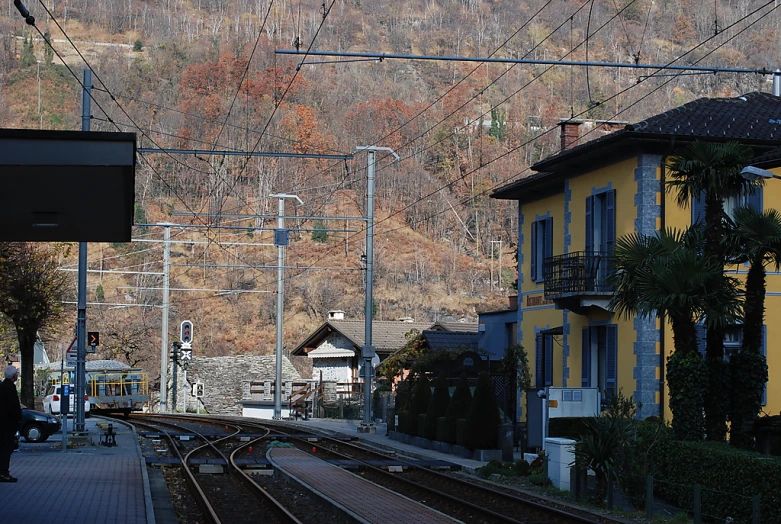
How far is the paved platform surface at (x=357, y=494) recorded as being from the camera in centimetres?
1556

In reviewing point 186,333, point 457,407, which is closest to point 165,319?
point 186,333

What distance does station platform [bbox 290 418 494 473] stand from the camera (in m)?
24.9

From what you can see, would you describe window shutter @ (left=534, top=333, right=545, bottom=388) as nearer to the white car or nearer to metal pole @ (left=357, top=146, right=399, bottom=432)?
metal pole @ (left=357, top=146, right=399, bottom=432)

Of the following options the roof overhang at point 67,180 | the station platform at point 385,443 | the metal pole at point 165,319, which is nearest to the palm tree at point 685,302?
the station platform at point 385,443

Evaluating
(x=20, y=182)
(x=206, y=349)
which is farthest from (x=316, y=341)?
(x=20, y=182)

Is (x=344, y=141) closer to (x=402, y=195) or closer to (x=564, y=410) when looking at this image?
(x=402, y=195)

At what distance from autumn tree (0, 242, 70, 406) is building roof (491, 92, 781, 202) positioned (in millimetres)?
17436

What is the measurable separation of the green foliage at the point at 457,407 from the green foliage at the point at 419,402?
3227 mm

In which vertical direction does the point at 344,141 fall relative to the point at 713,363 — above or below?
above

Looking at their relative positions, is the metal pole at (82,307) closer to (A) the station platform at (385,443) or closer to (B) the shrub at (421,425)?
(A) the station platform at (385,443)

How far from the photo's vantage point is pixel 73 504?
15.8 m

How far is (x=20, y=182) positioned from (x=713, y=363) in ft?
36.3

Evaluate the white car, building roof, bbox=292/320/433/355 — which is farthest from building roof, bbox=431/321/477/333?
the white car

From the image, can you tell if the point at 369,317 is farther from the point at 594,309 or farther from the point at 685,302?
the point at 685,302
